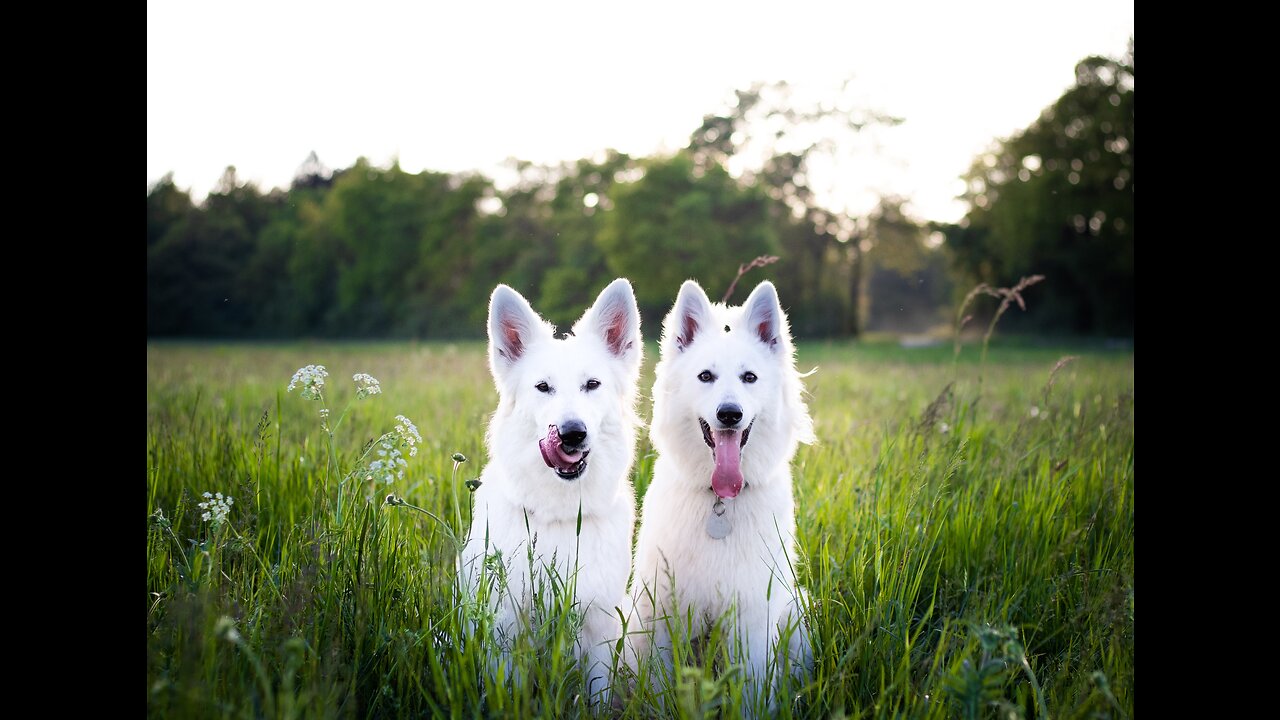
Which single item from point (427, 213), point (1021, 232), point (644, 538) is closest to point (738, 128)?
point (1021, 232)

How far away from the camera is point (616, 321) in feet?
10.8

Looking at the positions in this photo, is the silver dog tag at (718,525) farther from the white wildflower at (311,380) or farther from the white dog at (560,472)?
the white wildflower at (311,380)

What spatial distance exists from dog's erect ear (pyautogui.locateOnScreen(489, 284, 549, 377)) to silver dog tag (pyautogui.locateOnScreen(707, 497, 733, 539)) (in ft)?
3.88

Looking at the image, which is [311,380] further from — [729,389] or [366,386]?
[729,389]

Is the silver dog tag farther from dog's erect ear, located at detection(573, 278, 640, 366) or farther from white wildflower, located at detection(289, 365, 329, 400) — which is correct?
white wildflower, located at detection(289, 365, 329, 400)

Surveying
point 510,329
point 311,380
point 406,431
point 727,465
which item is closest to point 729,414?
point 727,465

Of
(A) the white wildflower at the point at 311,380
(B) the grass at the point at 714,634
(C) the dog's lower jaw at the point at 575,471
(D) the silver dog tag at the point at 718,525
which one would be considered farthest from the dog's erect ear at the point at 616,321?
(A) the white wildflower at the point at 311,380

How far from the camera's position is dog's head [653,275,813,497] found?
119 inches

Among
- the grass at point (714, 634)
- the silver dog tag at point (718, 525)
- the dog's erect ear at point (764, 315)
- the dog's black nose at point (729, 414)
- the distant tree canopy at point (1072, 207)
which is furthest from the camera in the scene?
the distant tree canopy at point (1072, 207)

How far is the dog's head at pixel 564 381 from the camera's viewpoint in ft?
9.20

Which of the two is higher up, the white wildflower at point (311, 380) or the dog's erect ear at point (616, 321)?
the dog's erect ear at point (616, 321)

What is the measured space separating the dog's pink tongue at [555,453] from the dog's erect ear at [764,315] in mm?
1186
